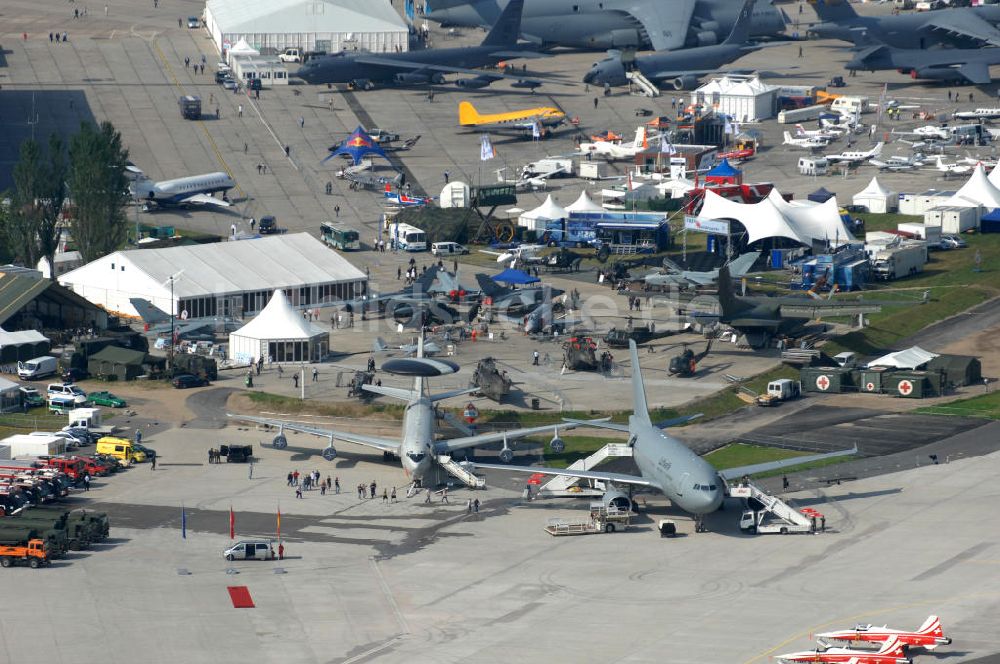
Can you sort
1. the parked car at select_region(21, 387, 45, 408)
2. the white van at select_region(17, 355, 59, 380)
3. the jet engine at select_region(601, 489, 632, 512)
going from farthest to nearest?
Answer: 1. the white van at select_region(17, 355, 59, 380)
2. the parked car at select_region(21, 387, 45, 408)
3. the jet engine at select_region(601, 489, 632, 512)

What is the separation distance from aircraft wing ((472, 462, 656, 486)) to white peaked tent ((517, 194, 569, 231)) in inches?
2663

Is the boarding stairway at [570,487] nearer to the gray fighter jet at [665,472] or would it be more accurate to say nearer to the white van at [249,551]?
the gray fighter jet at [665,472]

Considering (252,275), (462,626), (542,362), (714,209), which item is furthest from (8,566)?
(714,209)

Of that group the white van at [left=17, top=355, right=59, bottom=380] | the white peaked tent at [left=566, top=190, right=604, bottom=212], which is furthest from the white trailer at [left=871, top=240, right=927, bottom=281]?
the white van at [left=17, top=355, right=59, bottom=380]

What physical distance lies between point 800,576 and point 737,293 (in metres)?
56.6

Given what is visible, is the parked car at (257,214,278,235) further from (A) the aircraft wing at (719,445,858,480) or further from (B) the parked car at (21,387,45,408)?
(A) the aircraft wing at (719,445,858,480)

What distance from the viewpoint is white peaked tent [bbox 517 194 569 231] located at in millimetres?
163375

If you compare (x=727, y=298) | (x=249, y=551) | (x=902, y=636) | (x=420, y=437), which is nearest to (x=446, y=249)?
(x=727, y=298)

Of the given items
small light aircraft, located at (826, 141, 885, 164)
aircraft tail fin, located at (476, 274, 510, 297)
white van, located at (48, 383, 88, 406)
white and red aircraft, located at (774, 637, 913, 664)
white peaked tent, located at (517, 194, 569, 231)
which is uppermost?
small light aircraft, located at (826, 141, 885, 164)

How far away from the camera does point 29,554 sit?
83.8 metres

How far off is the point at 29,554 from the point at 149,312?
167ft

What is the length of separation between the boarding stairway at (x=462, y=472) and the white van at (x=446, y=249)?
6344 centimetres

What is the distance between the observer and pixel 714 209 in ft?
515

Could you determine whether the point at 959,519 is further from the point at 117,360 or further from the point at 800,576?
the point at 117,360
